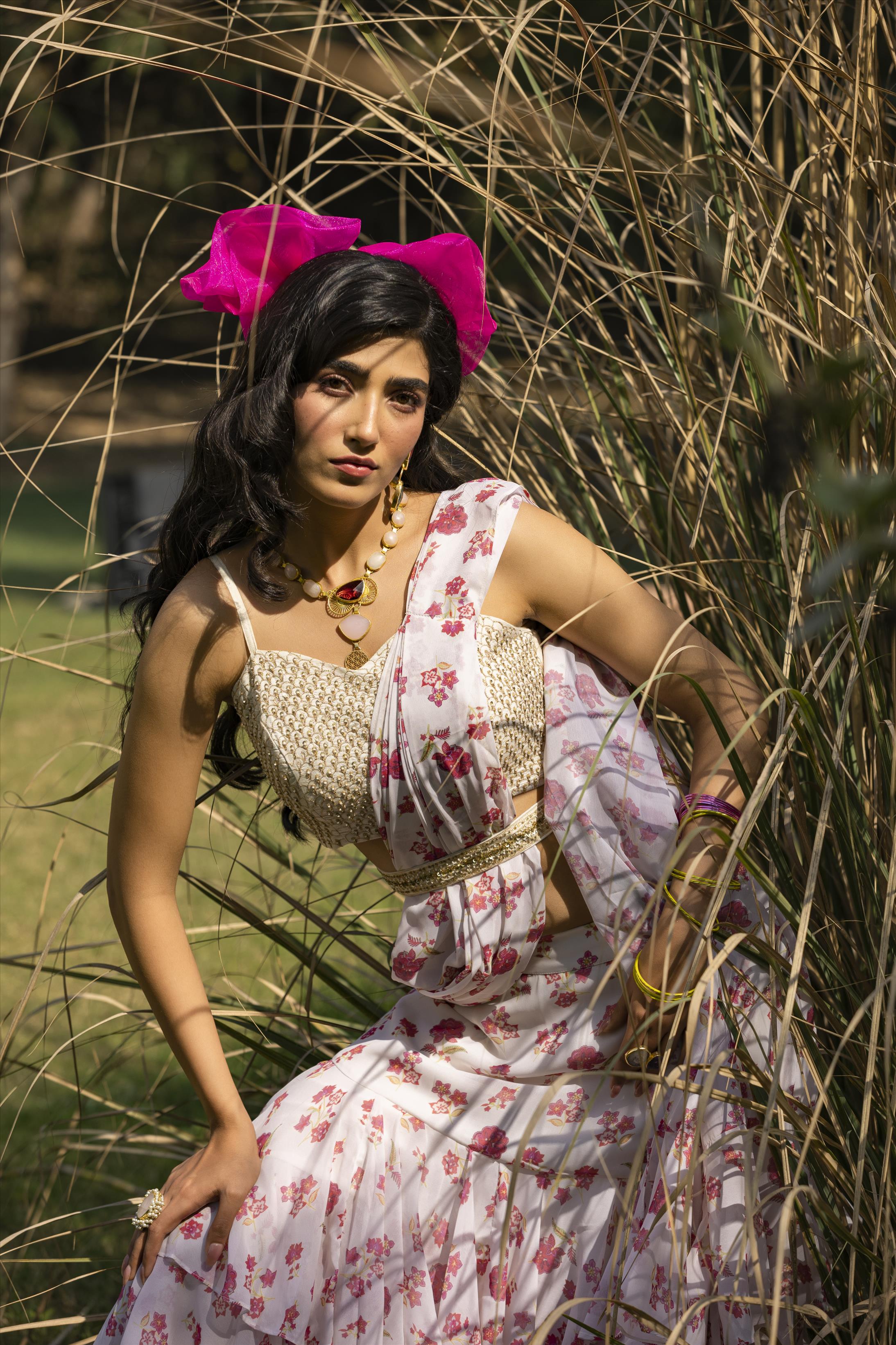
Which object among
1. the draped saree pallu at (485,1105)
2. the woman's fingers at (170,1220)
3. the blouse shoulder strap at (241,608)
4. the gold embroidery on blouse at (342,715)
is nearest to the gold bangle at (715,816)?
the draped saree pallu at (485,1105)

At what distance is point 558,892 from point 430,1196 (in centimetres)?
39

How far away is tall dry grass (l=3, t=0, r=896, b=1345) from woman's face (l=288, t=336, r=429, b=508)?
0.16m

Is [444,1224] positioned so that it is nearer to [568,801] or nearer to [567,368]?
[568,801]

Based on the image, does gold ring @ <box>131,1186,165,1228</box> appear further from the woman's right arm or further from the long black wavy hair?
the long black wavy hair

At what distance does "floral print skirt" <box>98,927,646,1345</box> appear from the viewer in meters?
1.40

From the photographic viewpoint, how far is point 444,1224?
146 centimetres

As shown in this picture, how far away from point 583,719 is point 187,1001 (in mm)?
607

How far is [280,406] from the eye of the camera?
1.55 meters

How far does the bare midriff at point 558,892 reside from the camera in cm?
156

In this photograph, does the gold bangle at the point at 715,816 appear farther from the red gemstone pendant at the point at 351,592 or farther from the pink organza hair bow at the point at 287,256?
the pink organza hair bow at the point at 287,256

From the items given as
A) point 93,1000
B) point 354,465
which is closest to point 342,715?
point 354,465

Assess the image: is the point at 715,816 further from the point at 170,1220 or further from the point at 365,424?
the point at 170,1220

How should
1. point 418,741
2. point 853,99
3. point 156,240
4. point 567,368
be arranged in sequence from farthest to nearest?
1. point 156,240
2. point 567,368
3. point 418,741
4. point 853,99

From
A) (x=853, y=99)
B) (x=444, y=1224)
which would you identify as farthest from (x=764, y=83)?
(x=444, y=1224)
